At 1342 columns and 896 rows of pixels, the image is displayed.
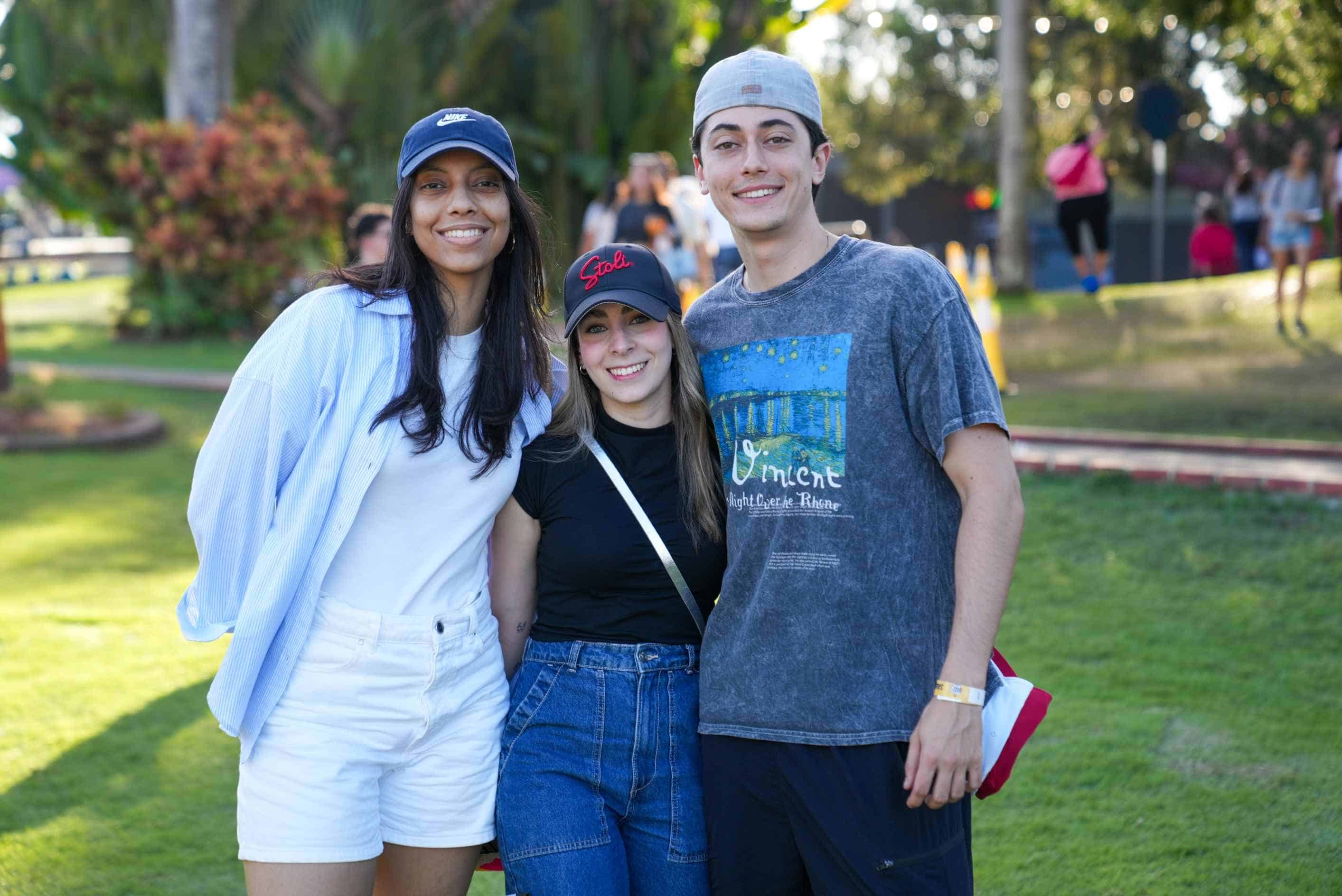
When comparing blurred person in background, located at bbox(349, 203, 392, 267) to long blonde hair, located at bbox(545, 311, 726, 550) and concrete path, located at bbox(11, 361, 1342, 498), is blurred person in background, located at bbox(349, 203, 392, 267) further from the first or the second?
long blonde hair, located at bbox(545, 311, 726, 550)

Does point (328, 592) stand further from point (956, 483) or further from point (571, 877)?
point (956, 483)

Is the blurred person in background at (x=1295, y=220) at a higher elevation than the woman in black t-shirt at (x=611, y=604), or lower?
higher

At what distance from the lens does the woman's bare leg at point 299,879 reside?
103 inches

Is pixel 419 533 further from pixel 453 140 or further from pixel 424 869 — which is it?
pixel 453 140

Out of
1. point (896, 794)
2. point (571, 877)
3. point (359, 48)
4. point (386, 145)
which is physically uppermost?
point (359, 48)

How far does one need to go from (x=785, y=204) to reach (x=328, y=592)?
1298mm

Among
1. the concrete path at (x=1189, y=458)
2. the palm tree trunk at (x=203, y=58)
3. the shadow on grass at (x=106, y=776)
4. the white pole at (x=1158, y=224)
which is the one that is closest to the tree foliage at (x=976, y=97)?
the white pole at (x=1158, y=224)

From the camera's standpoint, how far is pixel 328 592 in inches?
111

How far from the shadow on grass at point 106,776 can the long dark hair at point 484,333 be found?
2406 mm

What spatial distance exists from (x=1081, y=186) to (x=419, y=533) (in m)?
12.6

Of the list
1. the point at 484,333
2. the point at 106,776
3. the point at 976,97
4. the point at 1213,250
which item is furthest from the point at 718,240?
the point at 976,97

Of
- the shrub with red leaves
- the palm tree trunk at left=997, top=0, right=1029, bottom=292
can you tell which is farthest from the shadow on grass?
the palm tree trunk at left=997, top=0, right=1029, bottom=292

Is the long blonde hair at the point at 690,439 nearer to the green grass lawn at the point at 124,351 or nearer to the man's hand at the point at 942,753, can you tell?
the man's hand at the point at 942,753

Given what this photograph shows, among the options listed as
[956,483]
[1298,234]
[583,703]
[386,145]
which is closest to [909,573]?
[956,483]
